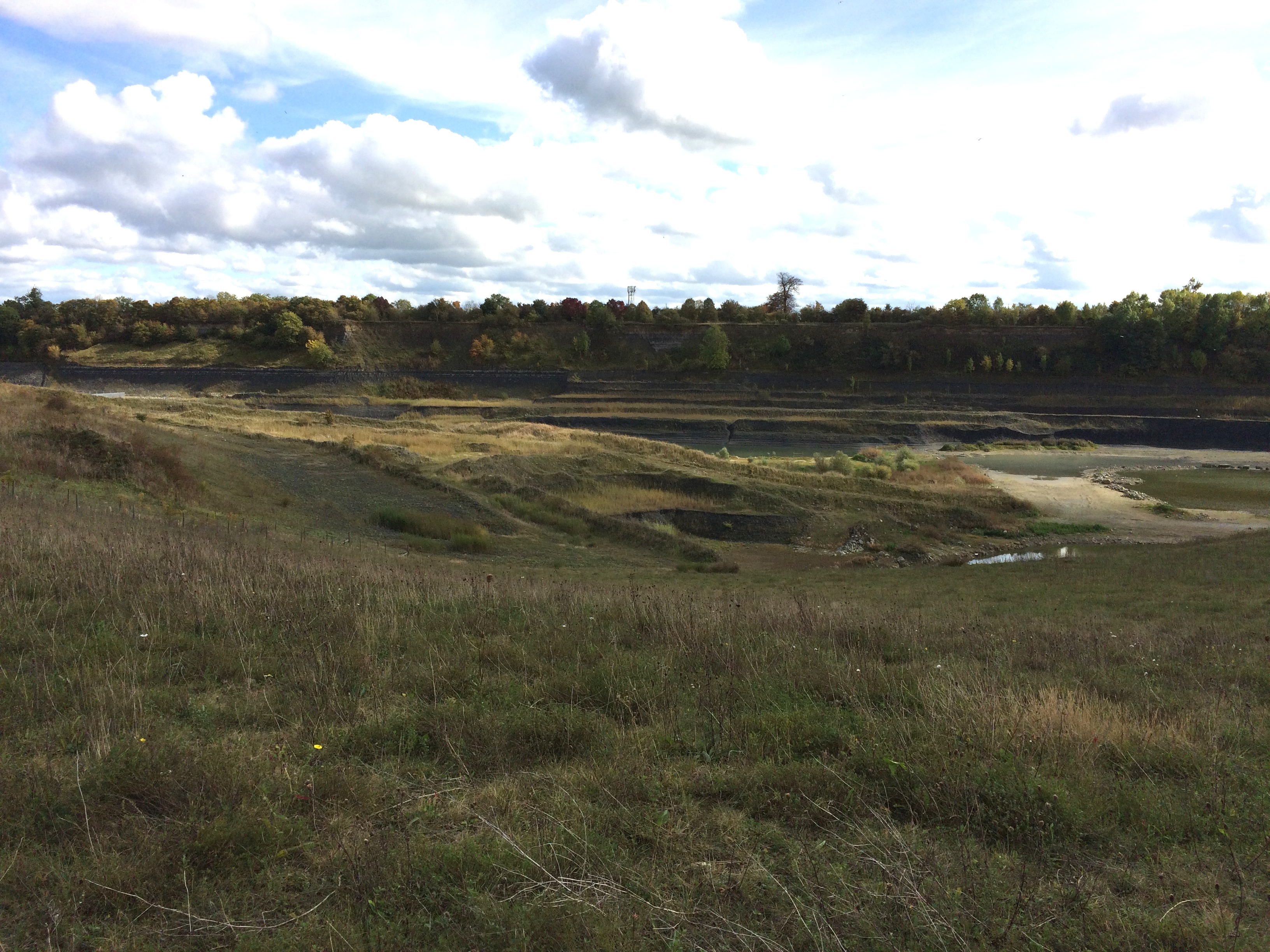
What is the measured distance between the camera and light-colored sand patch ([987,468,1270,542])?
3697cm

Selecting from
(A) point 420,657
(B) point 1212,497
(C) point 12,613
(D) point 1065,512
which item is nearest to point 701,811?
(A) point 420,657

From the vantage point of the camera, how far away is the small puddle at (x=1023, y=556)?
29703mm

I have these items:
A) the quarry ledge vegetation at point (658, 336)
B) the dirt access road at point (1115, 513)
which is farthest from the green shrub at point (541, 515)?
the quarry ledge vegetation at point (658, 336)

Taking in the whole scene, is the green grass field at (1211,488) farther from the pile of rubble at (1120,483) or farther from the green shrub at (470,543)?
the green shrub at (470,543)

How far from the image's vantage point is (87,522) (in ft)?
44.3

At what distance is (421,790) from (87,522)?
468 inches

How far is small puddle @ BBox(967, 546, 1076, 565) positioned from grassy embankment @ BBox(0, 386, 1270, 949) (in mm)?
21734

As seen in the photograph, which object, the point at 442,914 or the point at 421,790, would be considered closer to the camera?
the point at 442,914

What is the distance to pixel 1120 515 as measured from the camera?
41688 mm

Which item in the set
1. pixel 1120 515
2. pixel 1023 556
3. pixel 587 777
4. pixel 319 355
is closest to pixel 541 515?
pixel 1023 556

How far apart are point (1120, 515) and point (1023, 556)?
1356 centimetres

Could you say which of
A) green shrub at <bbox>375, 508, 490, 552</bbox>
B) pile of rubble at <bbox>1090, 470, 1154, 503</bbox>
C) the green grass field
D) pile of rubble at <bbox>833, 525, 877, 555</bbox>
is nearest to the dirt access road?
pile of rubble at <bbox>1090, 470, 1154, 503</bbox>

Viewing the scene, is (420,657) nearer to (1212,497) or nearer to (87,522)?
(87,522)

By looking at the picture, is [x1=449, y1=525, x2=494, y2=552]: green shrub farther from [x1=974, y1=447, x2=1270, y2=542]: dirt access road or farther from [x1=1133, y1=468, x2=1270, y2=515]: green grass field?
[x1=1133, y1=468, x2=1270, y2=515]: green grass field
